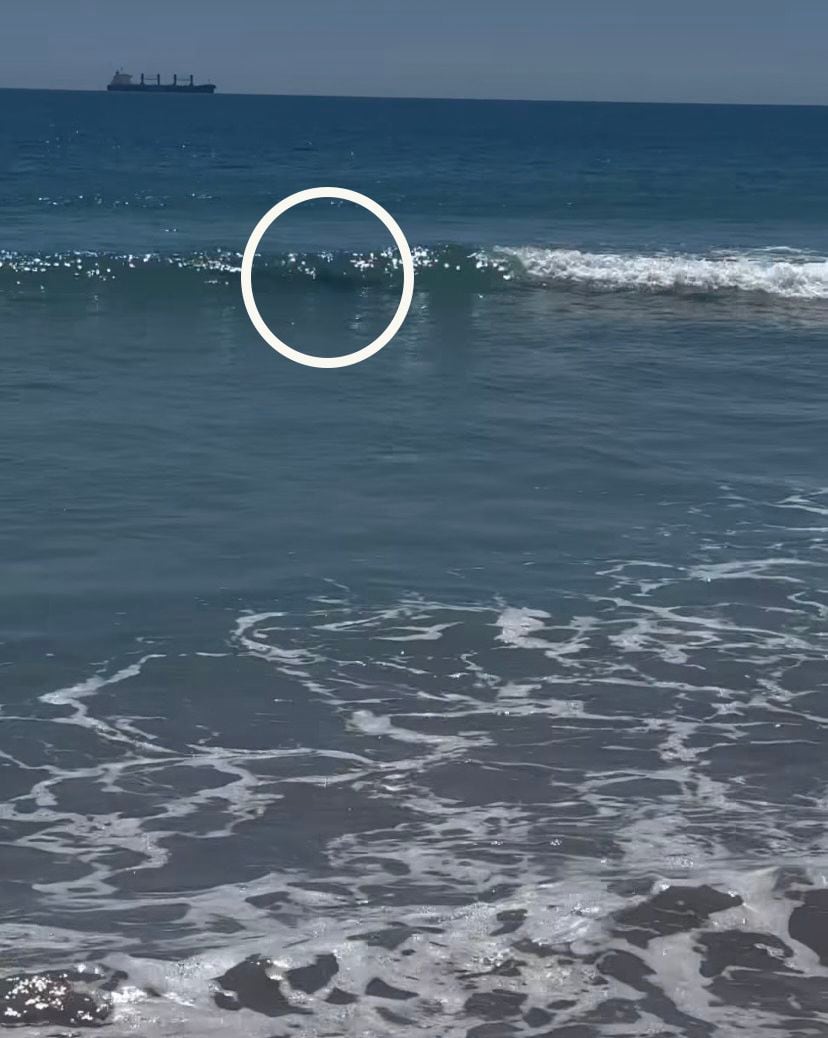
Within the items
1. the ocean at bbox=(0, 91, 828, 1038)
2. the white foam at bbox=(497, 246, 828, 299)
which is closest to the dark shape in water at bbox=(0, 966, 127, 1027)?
the ocean at bbox=(0, 91, 828, 1038)

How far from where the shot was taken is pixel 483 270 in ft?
90.6

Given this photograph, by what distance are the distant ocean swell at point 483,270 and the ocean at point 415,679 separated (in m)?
4.11

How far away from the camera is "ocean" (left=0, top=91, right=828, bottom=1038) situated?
5.95 m

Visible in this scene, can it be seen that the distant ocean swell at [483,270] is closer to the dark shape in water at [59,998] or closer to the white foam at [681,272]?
the white foam at [681,272]

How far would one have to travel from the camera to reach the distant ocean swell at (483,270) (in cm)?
2608

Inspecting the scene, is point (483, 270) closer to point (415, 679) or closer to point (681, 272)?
point (681, 272)

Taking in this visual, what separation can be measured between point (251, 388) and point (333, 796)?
1029cm

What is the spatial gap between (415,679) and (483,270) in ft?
64.0

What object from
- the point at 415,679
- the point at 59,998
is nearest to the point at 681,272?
the point at 415,679

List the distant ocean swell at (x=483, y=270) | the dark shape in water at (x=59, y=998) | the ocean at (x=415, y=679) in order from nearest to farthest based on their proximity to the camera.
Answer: the dark shape in water at (x=59, y=998), the ocean at (x=415, y=679), the distant ocean swell at (x=483, y=270)

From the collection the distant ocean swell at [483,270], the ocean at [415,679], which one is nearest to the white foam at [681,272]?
the distant ocean swell at [483,270]

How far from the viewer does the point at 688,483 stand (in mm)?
13203

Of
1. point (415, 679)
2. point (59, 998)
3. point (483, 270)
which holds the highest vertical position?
point (483, 270)

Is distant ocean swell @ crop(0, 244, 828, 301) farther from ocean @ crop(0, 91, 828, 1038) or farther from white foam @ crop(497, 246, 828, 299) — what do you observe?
ocean @ crop(0, 91, 828, 1038)
